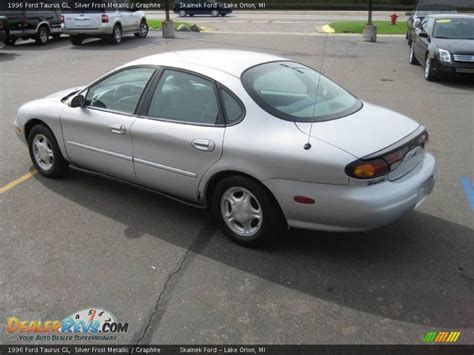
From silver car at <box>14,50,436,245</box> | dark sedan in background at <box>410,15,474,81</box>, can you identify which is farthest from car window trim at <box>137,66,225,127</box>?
dark sedan in background at <box>410,15,474,81</box>

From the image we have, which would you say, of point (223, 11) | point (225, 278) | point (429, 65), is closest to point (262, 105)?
point (225, 278)

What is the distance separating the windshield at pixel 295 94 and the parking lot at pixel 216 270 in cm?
108

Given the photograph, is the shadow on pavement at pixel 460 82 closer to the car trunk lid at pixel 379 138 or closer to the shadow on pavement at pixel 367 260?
the shadow on pavement at pixel 367 260

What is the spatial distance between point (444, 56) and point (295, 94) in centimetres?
814

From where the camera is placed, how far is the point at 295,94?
14.0 ft

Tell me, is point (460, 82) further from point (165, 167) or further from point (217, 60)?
point (165, 167)

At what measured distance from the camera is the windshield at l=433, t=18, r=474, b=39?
38.4 feet

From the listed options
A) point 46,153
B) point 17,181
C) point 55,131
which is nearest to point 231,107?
point 55,131

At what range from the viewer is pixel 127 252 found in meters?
3.99

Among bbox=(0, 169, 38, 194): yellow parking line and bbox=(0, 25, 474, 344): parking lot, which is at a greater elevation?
bbox=(0, 169, 38, 194): yellow parking line

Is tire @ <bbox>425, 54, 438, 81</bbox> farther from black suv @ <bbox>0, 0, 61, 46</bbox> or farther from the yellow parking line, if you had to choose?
black suv @ <bbox>0, 0, 61, 46</bbox>

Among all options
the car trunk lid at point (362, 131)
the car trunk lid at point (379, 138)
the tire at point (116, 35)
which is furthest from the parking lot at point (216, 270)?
the tire at point (116, 35)

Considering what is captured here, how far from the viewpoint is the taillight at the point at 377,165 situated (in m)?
3.45

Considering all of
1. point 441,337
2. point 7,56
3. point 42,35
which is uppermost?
point 42,35
